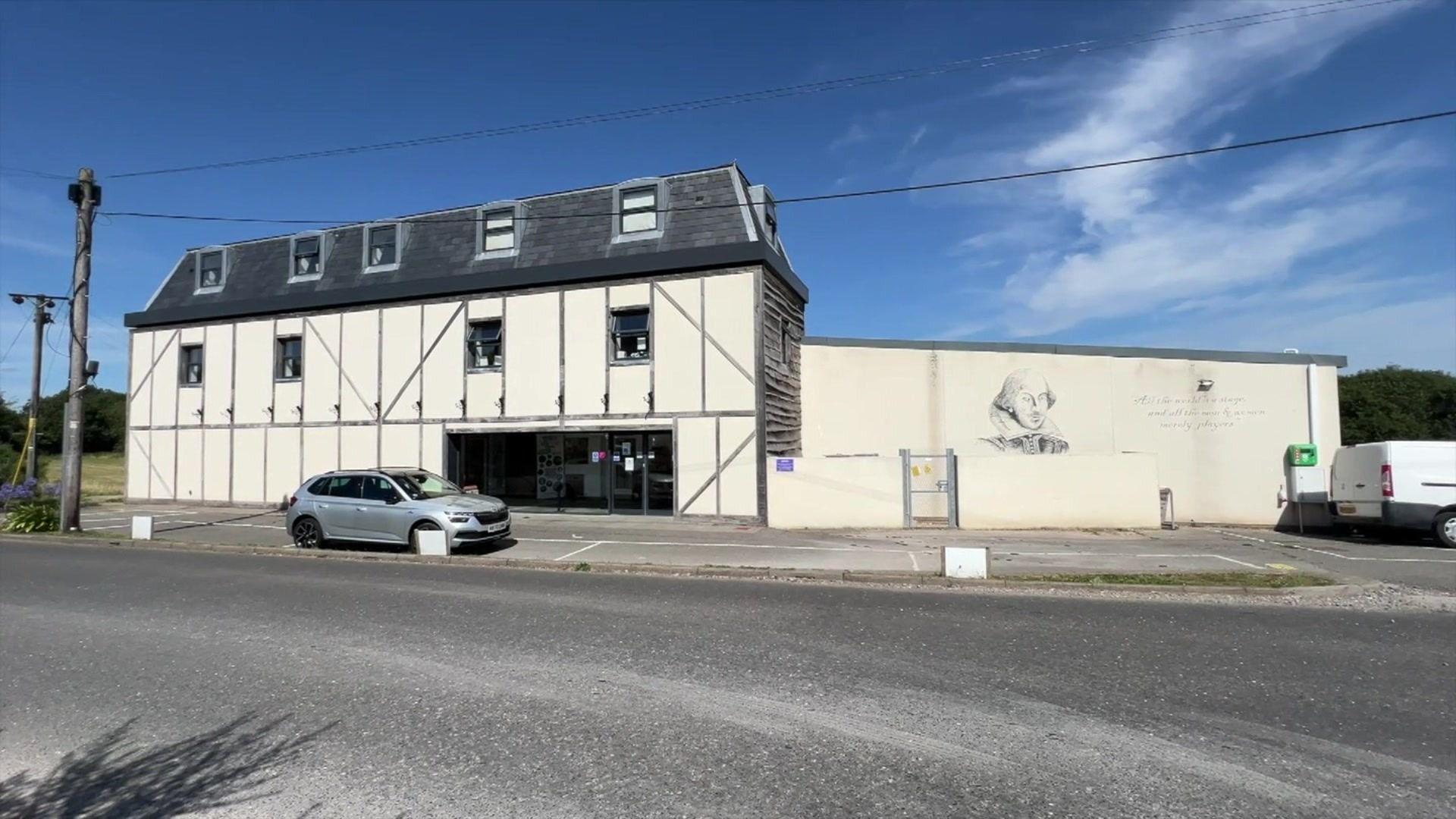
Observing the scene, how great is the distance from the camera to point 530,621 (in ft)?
24.9

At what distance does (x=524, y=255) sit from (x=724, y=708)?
55.7 feet

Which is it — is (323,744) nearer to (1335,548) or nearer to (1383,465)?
(1335,548)

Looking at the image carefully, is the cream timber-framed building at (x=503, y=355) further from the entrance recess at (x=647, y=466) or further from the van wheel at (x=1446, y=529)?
the van wheel at (x=1446, y=529)

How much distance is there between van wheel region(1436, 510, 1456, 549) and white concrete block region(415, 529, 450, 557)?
58.6 ft

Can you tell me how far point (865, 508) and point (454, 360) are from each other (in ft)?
38.0

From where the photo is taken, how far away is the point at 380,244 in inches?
862

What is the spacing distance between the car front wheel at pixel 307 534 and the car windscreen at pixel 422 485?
1.72 metres

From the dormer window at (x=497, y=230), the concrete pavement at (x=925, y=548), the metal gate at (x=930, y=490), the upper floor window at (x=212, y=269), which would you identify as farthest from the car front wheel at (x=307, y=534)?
the upper floor window at (x=212, y=269)

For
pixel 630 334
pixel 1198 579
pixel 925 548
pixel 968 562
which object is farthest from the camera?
pixel 630 334

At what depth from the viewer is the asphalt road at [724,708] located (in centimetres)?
376

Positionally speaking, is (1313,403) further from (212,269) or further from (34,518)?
(212,269)

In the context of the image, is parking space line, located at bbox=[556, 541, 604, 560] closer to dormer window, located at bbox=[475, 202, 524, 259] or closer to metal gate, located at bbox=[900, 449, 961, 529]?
metal gate, located at bbox=[900, 449, 961, 529]

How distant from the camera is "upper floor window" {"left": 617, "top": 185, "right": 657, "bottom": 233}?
62.1ft

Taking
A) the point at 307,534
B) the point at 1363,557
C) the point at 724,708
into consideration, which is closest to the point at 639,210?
the point at 307,534
